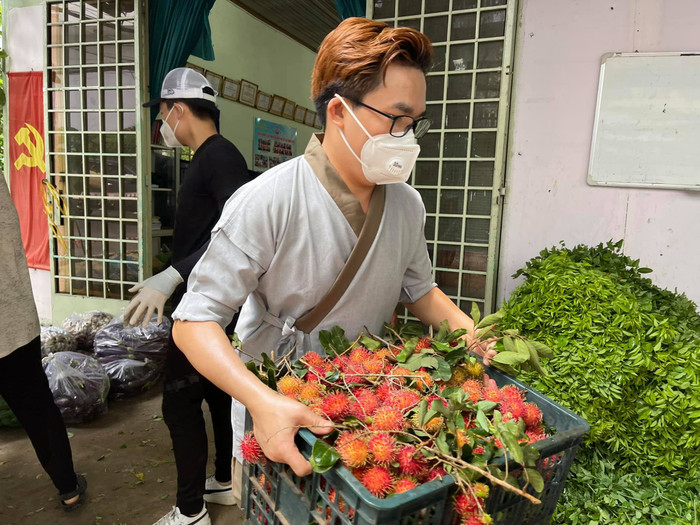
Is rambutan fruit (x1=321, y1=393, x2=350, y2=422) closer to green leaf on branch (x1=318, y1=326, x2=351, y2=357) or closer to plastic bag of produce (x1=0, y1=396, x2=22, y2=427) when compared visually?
green leaf on branch (x1=318, y1=326, x2=351, y2=357)

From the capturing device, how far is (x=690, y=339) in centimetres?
148

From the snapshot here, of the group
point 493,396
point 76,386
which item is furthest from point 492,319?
point 76,386

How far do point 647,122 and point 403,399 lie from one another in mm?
2120

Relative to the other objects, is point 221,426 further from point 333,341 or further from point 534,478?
point 534,478

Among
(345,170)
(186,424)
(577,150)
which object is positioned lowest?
(186,424)

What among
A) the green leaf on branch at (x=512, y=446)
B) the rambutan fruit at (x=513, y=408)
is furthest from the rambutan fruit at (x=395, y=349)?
the green leaf on branch at (x=512, y=446)

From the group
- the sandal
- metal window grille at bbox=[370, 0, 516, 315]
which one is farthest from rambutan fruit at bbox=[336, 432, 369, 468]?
metal window grille at bbox=[370, 0, 516, 315]

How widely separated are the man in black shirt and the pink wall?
1.50 meters

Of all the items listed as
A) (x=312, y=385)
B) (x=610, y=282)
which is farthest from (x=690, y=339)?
(x=312, y=385)

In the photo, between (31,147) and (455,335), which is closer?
(455,335)

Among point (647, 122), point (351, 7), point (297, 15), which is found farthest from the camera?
point (297, 15)

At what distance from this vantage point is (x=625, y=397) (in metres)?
1.44

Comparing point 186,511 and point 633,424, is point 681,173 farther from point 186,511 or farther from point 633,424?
point 186,511

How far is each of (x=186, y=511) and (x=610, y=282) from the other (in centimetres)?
176
